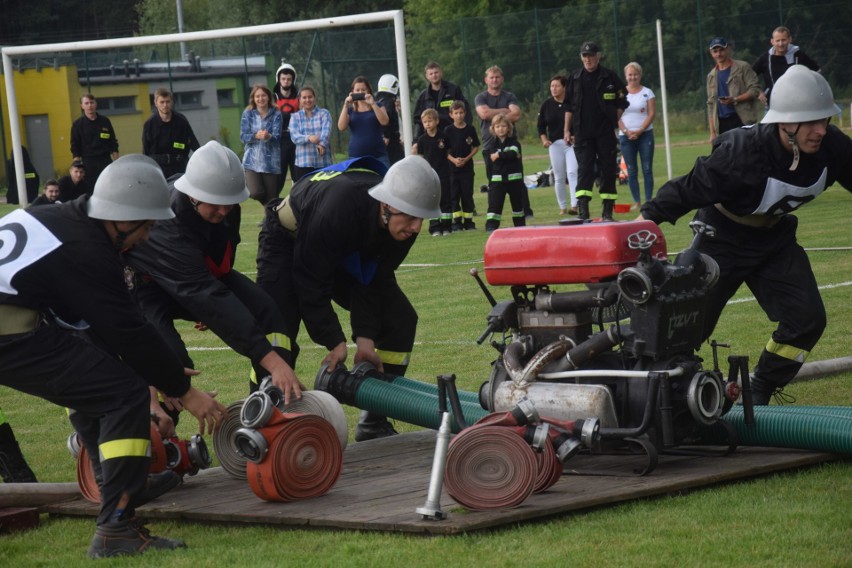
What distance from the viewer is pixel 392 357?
24.8 ft

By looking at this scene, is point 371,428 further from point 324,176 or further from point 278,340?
point 324,176

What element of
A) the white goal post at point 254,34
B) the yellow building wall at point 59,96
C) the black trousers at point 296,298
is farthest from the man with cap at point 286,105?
the black trousers at point 296,298

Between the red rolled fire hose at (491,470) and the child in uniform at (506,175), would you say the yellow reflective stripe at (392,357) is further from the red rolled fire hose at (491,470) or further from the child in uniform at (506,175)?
the child in uniform at (506,175)

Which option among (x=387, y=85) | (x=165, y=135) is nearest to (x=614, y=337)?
(x=387, y=85)

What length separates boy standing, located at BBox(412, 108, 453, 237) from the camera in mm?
18359

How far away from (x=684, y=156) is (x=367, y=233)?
25.4 metres

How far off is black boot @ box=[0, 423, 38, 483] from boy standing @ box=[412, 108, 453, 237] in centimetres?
1198

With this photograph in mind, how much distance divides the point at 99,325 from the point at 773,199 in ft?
11.6

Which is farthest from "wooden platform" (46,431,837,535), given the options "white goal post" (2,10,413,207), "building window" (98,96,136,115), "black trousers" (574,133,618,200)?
"building window" (98,96,136,115)

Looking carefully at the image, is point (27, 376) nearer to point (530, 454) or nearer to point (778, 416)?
point (530, 454)

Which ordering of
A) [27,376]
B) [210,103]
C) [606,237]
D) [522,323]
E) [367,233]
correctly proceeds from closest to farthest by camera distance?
[27,376], [606,237], [522,323], [367,233], [210,103]

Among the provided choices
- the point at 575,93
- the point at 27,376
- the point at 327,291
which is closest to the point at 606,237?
the point at 327,291

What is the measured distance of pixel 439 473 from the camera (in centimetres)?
521

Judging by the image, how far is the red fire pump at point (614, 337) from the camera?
5.79 m
